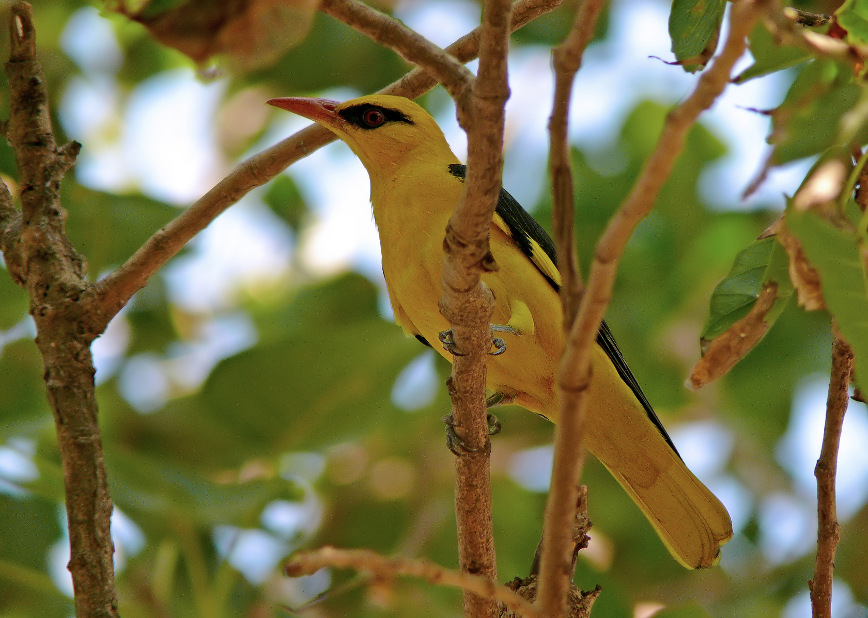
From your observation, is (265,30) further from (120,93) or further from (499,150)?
(120,93)

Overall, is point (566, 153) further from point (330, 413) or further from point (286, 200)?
point (286, 200)

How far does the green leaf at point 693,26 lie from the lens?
6.46 feet

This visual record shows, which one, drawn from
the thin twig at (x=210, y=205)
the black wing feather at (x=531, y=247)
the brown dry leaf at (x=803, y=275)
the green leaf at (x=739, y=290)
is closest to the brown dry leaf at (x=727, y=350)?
the brown dry leaf at (x=803, y=275)

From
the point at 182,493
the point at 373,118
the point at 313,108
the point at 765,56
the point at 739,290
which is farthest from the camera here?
the point at 373,118

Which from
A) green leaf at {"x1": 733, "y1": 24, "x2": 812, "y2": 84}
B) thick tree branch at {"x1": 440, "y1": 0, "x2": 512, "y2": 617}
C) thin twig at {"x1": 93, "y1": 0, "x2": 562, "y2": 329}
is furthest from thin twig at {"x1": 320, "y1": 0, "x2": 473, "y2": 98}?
thin twig at {"x1": 93, "y1": 0, "x2": 562, "y2": 329}

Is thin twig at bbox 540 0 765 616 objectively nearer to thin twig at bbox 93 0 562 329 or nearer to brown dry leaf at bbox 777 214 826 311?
brown dry leaf at bbox 777 214 826 311

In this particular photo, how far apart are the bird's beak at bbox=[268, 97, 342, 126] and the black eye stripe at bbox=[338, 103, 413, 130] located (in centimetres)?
5

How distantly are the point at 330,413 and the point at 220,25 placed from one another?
7.34ft

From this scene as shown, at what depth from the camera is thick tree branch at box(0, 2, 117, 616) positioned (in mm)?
2303

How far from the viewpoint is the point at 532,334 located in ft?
10.7

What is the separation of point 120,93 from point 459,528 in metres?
4.08

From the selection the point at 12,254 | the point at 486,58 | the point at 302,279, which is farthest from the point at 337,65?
the point at 486,58

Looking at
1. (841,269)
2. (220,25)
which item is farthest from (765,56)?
(220,25)

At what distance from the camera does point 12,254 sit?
253 cm
